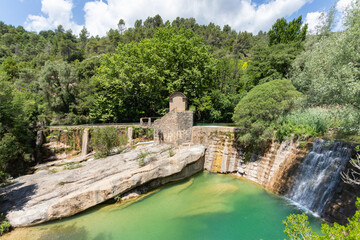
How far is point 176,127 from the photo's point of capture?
15195 millimetres

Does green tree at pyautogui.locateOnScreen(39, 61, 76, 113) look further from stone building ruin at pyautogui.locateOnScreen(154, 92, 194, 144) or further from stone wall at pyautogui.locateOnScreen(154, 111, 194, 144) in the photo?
stone wall at pyautogui.locateOnScreen(154, 111, 194, 144)

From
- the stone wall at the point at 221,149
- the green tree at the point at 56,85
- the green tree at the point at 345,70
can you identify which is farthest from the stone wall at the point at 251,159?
the green tree at the point at 56,85

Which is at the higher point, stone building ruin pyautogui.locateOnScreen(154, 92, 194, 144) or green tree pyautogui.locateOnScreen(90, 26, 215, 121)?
green tree pyautogui.locateOnScreen(90, 26, 215, 121)

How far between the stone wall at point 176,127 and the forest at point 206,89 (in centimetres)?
429

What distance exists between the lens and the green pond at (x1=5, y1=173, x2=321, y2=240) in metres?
7.67

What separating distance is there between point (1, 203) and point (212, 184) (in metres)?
12.1

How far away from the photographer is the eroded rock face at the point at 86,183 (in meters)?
8.57

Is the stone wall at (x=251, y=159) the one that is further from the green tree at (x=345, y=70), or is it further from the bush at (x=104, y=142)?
the bush at (x=104, y=142)

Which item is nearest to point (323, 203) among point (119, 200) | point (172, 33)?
point (119, 200)

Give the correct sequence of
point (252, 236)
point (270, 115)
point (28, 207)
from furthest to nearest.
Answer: point (270, 115) < point (28, 207) < point (252, 236)

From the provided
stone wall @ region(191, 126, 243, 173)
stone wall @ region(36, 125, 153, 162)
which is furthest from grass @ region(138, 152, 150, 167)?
stone wall @ region(36, 125, 153, 162)

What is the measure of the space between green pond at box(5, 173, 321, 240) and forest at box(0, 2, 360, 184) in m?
4.53

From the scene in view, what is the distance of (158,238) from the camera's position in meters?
7.54

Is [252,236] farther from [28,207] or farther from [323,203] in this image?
[28,207]
